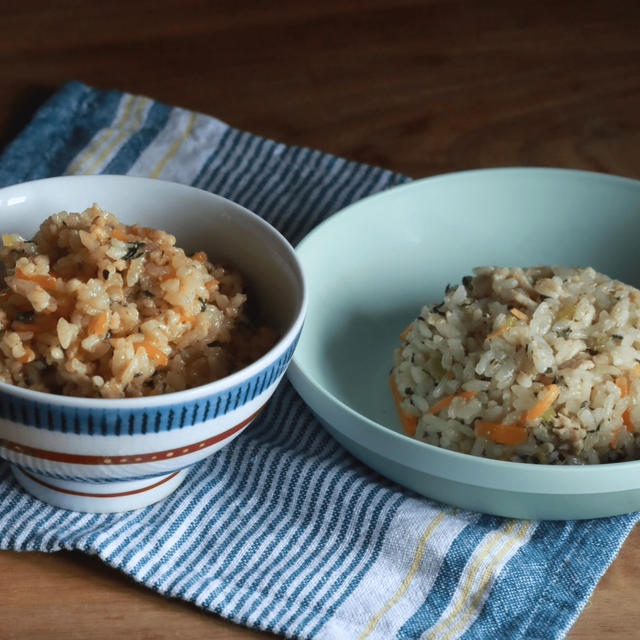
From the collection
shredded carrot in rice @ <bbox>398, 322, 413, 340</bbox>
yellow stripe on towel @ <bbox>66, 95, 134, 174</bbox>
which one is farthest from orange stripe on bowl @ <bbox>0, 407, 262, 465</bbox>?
yellow stripe on towel @ <bbox>66, 95, 134, 174</bbox>

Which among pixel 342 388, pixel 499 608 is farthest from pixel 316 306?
pixel 499 608

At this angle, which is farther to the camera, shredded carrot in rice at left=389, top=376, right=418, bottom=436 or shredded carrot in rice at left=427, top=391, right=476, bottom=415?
shredded carrot in rice at left=389, top=376, right=418, bottom=436

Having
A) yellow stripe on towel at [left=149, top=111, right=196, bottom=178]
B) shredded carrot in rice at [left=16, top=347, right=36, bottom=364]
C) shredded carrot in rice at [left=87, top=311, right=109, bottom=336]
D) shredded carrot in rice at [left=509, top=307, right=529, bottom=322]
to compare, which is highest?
shredded carrot in rice at [left=87, top=311, right=109, bottom=336]

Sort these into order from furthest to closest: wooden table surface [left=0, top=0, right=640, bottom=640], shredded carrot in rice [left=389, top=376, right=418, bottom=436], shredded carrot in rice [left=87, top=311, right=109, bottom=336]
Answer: wooden table surface [left=0, top=0, right=640, bottom=640] < shredded carrot in rice [left=389, top=376, right=418, bottom=436] < shredded carrot in rice [left=87, top=311, right=109, bottom=336]

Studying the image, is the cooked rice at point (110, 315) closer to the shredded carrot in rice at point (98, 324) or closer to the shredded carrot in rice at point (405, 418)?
the shredded carrot in rice at point (98, 324)

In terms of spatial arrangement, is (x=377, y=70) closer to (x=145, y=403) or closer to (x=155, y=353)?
(x=155, y=353)

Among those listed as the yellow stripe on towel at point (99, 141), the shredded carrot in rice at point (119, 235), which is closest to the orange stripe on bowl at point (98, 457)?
the shredded carrot in rice at point (119, 235)

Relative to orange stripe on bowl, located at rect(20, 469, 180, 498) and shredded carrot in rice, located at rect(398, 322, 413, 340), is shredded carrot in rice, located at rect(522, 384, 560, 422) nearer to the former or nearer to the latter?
shredded carrot in rice, located at rect(398, 322, 413, 340)
